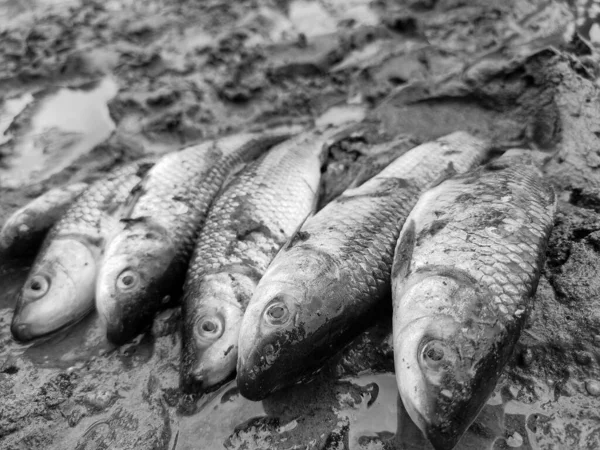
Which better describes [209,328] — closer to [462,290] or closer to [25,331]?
[25,331]

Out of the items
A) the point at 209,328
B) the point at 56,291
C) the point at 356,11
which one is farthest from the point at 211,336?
the point at 356,11

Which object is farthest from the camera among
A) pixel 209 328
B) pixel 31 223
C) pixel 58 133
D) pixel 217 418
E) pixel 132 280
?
pixel 58 133

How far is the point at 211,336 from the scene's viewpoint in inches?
131

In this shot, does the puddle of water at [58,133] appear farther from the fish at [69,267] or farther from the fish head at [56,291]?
the fish head at [56,291]

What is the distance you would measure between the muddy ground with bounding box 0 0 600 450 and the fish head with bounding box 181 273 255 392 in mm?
179

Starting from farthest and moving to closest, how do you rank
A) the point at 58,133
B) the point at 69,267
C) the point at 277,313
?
the point at 58,133 < the point at 69,267 < the point at 277,313

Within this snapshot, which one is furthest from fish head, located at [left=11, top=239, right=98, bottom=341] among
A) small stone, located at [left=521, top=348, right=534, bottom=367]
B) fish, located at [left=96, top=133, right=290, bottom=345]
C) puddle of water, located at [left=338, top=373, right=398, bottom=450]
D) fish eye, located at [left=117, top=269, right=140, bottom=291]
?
small stone, located at [left=521, top=348, right=534, bottom=367]

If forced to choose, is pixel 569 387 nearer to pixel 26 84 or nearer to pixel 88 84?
pixel 88 84

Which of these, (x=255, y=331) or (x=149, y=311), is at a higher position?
(x=255, y=331)

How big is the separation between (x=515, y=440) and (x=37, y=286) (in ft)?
11.4

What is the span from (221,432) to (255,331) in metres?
0.70

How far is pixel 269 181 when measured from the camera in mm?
4434

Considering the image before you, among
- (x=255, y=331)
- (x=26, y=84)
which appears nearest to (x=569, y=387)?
(x=255, y=331)

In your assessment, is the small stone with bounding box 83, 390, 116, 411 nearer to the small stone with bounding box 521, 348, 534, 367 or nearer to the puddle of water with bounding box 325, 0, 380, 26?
the small stone with bounding box 521, 348, 534, 367
